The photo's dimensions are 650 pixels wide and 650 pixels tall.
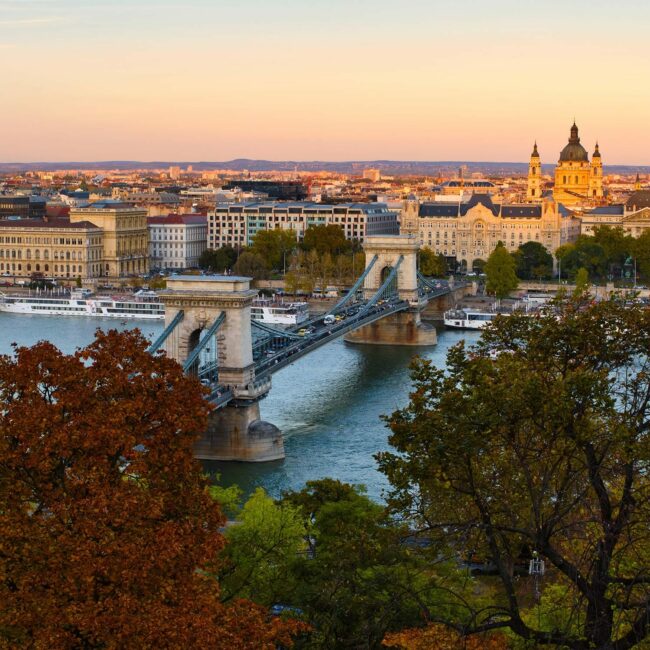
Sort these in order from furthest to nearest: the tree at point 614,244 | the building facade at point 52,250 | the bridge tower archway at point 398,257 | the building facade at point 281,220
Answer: the building facade at point 281,220 → the building facade at point 52,250 → the tree at point 614,244 → the bridge tower archway at point 398,257

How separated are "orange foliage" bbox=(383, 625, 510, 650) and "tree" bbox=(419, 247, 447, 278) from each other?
2029 inches

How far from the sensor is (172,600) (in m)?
8.81

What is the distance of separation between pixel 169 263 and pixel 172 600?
61275 mm

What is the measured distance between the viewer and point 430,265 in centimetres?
6128

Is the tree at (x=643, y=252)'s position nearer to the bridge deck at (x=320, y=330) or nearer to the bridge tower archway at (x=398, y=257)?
the bridge deck at (x=320, y=330)

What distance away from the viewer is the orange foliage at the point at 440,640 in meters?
8.61

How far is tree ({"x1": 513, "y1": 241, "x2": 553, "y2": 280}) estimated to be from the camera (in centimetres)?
6288

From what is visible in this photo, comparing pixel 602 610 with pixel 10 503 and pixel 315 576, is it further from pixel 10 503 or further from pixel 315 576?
pixel 315 576

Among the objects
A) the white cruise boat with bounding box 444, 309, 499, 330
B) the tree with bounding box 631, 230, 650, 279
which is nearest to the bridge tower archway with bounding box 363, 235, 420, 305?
the white cruise boat with bounding box 444, 309, 499, 330

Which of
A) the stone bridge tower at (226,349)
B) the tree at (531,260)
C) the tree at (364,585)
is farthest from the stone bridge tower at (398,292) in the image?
the tree at (364,585)

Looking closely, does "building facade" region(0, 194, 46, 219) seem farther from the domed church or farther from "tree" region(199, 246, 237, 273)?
the domed church

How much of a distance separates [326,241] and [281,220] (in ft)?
29.3

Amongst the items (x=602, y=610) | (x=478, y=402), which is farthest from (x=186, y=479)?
(x=602, y=610)

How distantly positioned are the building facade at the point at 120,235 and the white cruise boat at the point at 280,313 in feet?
49.1
